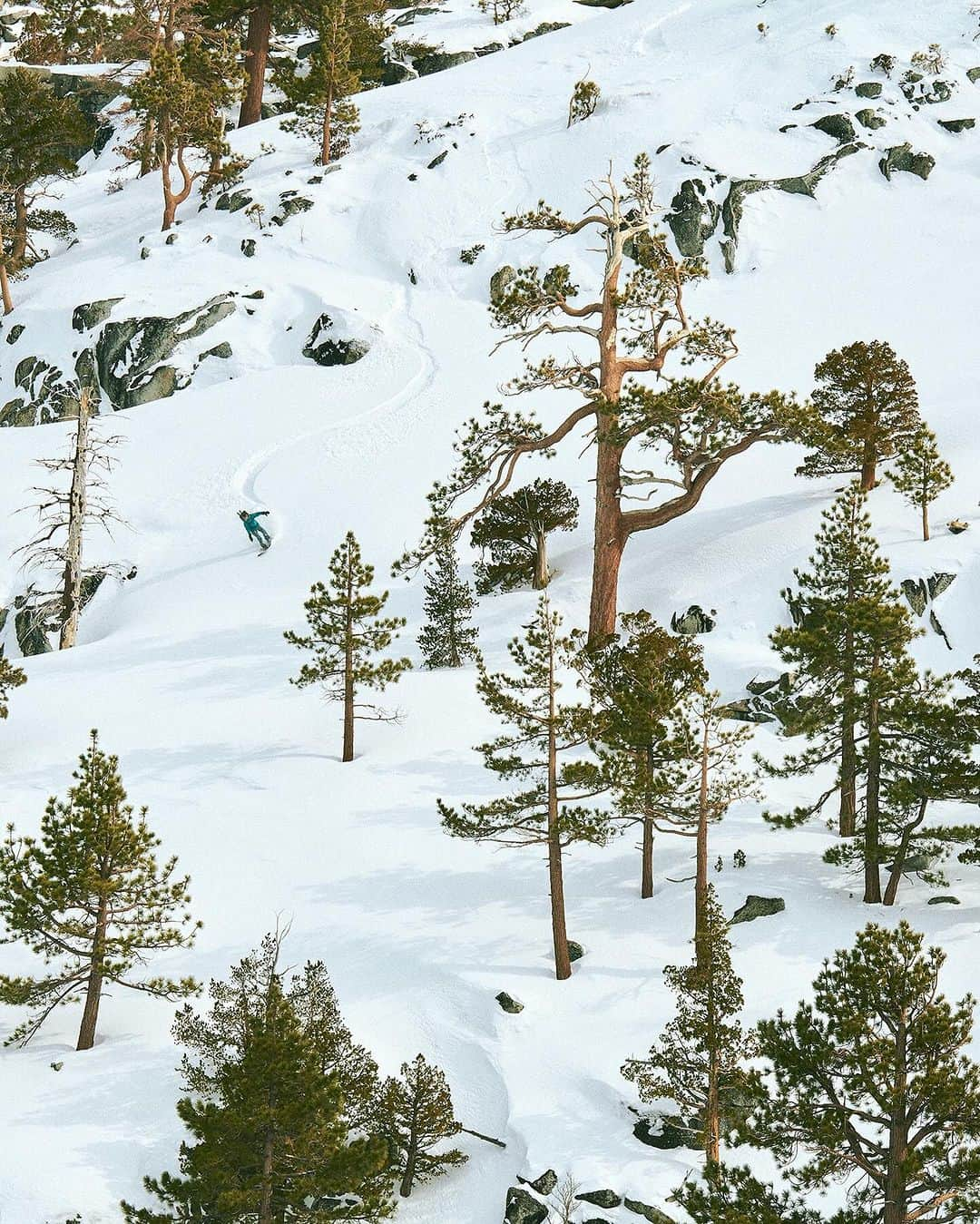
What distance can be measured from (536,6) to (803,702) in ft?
204

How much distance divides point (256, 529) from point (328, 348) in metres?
14.0

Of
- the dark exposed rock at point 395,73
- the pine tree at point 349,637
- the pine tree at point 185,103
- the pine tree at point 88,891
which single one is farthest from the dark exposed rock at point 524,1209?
the dark exposed rock at point 395,73

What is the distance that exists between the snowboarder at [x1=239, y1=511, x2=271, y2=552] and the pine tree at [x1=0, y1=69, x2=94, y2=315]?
20.9 m

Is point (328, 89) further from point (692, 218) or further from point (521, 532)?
point (521, 532)

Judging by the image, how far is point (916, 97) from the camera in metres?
54.6

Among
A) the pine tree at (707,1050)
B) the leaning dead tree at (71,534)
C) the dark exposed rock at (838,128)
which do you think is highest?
the dark exposed rock at (838,128)

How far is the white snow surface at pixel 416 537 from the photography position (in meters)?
18.1

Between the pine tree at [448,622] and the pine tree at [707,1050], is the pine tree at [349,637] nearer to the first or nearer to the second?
the pine tree at [448,622]

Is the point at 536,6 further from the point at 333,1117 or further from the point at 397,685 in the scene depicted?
the point at 333,1117

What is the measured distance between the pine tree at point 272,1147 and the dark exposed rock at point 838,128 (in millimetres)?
49798

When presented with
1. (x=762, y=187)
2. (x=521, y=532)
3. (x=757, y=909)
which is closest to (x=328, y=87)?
(x=762, y=187)

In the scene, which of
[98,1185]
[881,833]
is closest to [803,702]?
[881,833]

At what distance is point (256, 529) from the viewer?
3600 centimetres

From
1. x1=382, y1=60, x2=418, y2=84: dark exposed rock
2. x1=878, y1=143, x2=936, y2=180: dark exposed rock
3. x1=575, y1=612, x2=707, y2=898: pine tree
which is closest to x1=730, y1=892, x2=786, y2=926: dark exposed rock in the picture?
x1=575, y1=612, x2=707, y2=898: pine tree
